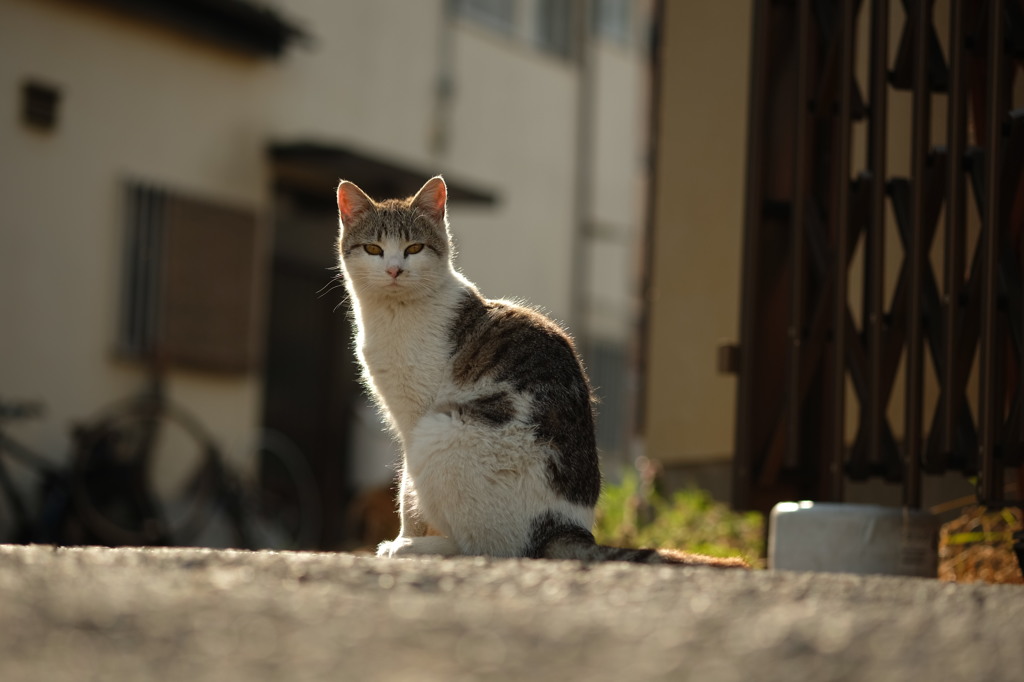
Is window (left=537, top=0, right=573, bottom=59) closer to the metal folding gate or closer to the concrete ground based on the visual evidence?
the metal folding gate

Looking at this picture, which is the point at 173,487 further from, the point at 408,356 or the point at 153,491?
the point at 408,356

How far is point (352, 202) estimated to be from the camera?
575 cm

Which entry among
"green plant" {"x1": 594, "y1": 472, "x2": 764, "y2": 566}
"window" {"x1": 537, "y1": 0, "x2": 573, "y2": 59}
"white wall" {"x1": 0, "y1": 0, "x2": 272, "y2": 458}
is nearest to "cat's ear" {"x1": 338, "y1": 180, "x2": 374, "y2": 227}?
"green plant" {"x1": 594, "y1": 472, "x2": 764, "y2": 566}

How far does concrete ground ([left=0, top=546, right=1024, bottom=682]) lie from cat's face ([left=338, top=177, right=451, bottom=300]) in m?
1.83

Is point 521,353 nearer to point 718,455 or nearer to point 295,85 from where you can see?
point 718,455

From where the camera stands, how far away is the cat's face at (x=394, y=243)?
527cm

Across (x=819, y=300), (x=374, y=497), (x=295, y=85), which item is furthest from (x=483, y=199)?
(x=819, y=300)

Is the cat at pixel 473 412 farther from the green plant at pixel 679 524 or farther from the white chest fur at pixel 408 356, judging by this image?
the green plant at pixel 679 524

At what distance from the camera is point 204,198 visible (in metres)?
12.4

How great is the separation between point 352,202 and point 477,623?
3184 mm

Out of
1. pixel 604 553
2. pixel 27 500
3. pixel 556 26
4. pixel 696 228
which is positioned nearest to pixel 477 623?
pixel 604 553

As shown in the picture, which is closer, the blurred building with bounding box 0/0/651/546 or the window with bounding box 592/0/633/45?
the blurred building with bounding box 0/0/651/546

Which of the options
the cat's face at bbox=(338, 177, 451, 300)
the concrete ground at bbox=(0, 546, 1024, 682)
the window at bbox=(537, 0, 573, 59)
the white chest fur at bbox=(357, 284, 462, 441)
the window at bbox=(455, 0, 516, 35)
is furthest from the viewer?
the window at bbox=(537, 0, 573, 59)

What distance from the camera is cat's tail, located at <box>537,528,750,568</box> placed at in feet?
13.2
